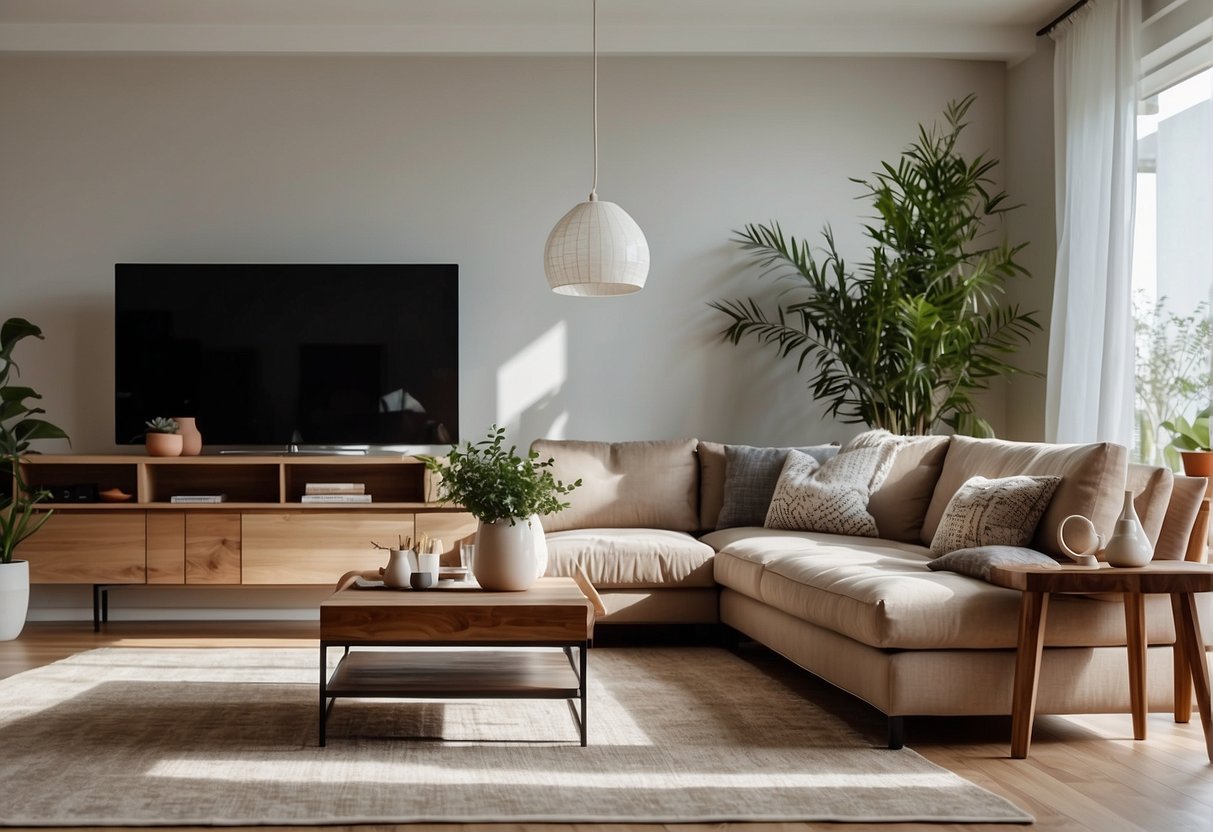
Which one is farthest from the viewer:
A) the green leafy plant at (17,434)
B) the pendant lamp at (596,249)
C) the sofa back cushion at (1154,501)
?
the green leafy plant at (17,434)

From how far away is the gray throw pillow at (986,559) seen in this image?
2992 mm

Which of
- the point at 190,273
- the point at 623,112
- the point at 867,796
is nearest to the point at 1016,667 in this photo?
the point at 867,796

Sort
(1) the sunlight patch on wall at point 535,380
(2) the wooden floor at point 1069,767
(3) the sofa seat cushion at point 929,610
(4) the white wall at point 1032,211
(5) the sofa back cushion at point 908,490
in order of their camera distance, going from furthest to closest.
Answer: (1) the sunlight patch on wall at point 535,380
(4) the white wall at point 1032,211
(5) the sofa back cushion at point 908,490
(3) the sofa seat cushion at point 929,610
(2) the wooden floor at point 1069,767

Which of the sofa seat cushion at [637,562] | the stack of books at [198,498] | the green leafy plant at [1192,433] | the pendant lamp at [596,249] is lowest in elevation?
the sofa seat cushion at [637,562]

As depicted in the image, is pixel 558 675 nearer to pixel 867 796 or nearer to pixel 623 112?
pixel 867 796

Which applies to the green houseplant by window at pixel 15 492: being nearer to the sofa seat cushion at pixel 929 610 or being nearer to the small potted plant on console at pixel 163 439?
the small potted plant on console at pixel 163 439

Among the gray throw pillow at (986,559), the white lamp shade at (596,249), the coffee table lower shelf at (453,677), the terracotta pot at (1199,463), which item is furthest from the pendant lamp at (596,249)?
the terracotta pot at (1199,463)

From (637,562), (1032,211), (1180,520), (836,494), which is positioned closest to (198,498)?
(637,562)

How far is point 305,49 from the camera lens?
5.24m

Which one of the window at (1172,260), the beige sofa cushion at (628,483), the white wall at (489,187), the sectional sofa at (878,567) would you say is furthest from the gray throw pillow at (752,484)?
the window at (1172,260)

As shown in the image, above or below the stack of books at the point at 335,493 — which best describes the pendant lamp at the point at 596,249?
above

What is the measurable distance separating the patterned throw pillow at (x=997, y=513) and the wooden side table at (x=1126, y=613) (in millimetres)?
373

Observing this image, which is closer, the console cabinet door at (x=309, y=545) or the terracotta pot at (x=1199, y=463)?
the terracotta pot at (x=1199, y=463)

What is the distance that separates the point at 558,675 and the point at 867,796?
1001mm
